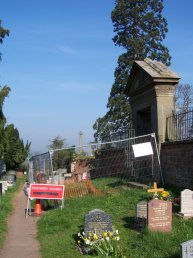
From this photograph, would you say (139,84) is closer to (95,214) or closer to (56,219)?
(56,219)

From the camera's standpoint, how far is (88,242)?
26.5 feet

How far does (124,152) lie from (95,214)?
1062 cm

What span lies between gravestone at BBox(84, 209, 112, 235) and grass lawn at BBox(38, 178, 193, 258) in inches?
15.8

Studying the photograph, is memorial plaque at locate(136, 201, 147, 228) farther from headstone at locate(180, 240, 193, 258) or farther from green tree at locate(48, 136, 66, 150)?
green tree at locate(48, 136, 66, 150)

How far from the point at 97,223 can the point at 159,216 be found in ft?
4.11

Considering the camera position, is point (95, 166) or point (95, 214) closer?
point (95, 214)

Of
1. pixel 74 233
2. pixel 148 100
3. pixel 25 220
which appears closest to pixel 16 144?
pixel 148 100

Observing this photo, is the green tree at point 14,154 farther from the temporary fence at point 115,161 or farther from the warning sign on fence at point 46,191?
the warning sign on fence at point 46,191

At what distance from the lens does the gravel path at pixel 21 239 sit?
8.52 metres

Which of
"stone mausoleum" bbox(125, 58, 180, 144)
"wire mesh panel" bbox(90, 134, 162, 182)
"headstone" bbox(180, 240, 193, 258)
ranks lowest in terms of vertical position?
"headstone" bbox(180, 240, 193, 258)

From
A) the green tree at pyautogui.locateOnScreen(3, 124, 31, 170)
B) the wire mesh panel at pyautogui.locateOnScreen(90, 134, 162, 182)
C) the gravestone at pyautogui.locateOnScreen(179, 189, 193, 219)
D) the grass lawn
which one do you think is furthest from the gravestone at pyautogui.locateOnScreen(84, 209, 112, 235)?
the green tree at pyautogui.locateOnScreen(3, 124, 31, 170)

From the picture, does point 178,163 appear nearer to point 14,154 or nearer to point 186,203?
point 186,203

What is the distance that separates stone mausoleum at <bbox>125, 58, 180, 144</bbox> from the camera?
51.3 ft

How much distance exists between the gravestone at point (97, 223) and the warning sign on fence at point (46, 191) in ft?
14.8
